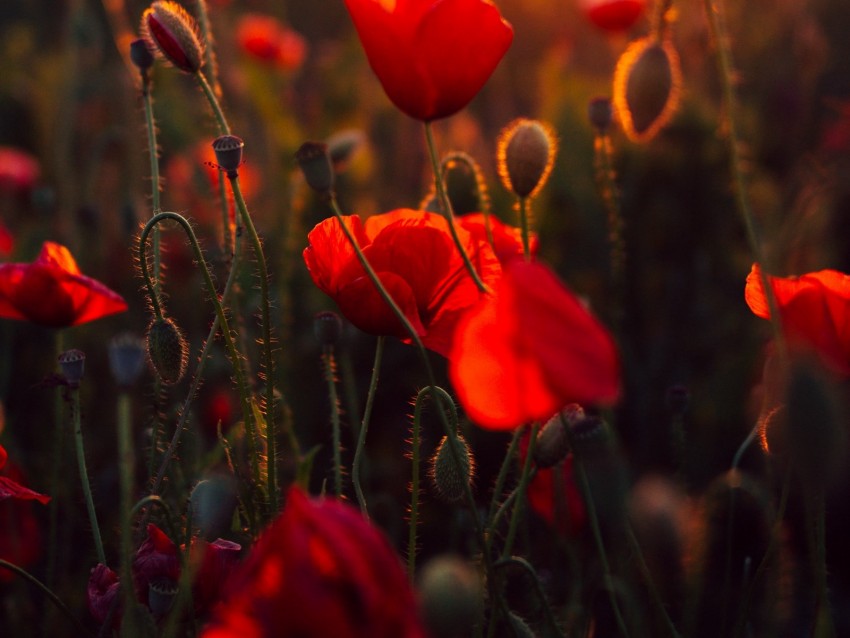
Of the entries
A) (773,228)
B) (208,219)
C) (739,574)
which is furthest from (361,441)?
(208,219)

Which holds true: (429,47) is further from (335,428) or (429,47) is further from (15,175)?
(15,175)

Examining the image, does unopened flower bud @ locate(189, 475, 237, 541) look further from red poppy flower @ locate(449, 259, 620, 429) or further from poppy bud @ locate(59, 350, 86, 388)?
red poppy flower @ locate(449, 259, 620, 429)

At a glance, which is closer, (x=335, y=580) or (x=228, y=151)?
(x=335, y=580)

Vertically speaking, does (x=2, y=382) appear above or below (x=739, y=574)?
above

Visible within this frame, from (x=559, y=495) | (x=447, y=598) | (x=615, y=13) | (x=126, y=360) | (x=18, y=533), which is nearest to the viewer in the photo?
(x=447, y=598)

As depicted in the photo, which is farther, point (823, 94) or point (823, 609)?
point (823, 94)

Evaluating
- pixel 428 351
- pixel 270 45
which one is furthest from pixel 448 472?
pixel 270 45

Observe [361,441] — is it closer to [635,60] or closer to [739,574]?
[635,60]
